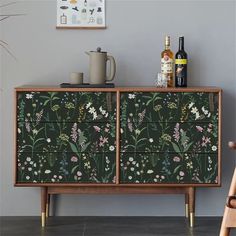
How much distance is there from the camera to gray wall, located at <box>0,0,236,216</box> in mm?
4227

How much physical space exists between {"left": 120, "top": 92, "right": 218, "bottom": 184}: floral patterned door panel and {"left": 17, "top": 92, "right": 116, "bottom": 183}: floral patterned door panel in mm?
103

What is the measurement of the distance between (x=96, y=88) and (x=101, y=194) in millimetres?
801

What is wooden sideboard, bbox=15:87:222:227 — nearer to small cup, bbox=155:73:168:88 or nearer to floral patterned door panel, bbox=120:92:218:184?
floral patterned door panel, bbox=120:92:218:184

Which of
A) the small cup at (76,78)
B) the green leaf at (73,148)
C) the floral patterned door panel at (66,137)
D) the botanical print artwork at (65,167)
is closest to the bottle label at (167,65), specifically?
the floral patterned door panel at (66,137)

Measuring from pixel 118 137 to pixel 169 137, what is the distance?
31 cm

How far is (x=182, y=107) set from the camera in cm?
388

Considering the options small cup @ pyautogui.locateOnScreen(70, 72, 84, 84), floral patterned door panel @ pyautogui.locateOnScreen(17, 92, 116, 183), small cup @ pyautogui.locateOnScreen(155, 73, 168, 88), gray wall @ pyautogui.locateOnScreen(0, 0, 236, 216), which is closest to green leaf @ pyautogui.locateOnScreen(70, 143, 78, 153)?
floral patterned door panel @ pyautogui.locateOnScreen(17, 92, 116, 183)

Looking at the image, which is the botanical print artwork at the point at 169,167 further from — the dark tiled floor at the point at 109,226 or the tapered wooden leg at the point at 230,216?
the tapered wooden leg at the point at 230,216

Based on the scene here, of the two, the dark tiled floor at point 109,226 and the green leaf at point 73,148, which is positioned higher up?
the green leaf at point 73,148

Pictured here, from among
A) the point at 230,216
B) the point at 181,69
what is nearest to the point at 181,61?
the point at 181,69

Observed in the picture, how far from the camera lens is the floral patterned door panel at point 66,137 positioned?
12.7 ft

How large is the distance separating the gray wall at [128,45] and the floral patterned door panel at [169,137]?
1.33ft

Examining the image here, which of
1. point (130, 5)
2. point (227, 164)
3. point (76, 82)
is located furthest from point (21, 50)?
point (227, 164)

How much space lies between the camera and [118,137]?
12.7 feet
